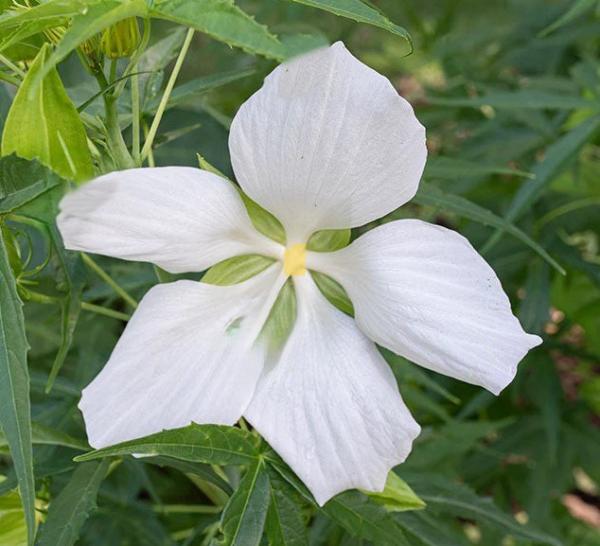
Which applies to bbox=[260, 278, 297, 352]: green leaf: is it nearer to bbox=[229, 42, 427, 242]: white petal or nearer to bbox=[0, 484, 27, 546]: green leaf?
bbox=[229, 42, 427, 242]: white petal

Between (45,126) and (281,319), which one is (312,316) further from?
(45,126)

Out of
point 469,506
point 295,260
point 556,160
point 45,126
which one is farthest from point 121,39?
point 556,160

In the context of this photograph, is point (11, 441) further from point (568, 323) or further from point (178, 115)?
point (568, 323)

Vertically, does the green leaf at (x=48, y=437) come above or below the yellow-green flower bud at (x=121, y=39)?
below

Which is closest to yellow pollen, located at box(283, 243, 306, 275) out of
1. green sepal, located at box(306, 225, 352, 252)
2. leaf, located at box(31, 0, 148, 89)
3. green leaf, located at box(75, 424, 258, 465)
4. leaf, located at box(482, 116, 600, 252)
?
green sepal, located at box(306, 225, 352, 252)

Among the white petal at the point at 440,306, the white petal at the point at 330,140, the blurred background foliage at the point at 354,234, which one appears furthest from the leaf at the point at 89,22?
the white petal at the point at 440,306

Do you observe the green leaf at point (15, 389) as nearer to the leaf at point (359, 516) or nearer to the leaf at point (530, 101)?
the leaf at point (359, 516)
